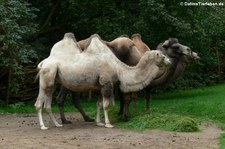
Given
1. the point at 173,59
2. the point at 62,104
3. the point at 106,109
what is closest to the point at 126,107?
the point at 106,109

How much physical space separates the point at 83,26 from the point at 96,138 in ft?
30.3

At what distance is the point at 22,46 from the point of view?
14797 millimetres

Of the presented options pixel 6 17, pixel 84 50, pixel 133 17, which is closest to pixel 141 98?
pixel 133 17

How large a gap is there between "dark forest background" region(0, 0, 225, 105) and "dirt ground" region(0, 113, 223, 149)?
12.5 ft

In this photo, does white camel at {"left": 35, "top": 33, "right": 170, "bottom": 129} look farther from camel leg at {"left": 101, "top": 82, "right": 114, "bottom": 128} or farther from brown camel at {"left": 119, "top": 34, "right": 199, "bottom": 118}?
brown camel at {"left": 119, "top": 34, "right": 199, "bottom": 118}

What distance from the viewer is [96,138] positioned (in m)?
8.93

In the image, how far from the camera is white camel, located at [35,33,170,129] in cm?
1068

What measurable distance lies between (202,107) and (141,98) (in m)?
5.36

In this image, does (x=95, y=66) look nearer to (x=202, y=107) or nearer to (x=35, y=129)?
(x=35, y=129)

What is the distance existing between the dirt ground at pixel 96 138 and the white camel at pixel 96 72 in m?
0.56

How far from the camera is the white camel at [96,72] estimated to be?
1068 centimetres

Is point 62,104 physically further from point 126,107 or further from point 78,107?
point 126,107

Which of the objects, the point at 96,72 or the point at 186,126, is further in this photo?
the point at 96,72

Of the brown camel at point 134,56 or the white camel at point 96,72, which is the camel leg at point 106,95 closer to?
the white camel at point 96,72
